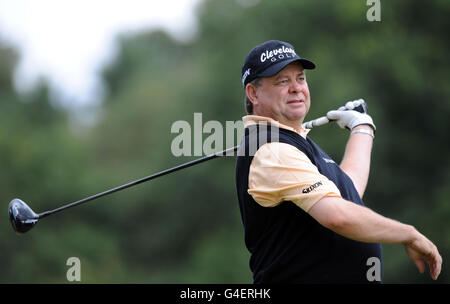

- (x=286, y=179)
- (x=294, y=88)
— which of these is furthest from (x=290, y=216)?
(x=294, y=88)

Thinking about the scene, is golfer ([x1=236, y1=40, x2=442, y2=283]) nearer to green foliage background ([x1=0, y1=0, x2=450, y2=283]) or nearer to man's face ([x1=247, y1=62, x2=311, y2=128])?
man's face ([x1=247, y1=62, x2=311, y2=128])

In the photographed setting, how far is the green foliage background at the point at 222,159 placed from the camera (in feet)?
83.4

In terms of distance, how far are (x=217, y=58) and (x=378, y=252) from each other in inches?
1064

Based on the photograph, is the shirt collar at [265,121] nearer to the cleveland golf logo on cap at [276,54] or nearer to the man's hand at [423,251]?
the cleveland golf logo on cap at [276,54]

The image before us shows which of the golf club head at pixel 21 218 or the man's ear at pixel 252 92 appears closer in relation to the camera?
the man's ear at pixel 252 92

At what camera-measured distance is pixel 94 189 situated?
32406 mm

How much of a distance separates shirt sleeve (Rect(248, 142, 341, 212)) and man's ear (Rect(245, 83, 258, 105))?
58cm

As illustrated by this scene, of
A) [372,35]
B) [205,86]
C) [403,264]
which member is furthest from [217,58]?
[403,264]

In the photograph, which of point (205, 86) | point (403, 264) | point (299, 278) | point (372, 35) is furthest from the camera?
point (205, 86)

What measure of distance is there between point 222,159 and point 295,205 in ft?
80.5

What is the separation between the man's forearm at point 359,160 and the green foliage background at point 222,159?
1772cm

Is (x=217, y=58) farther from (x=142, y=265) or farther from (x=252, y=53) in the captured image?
(x=252, y=53)

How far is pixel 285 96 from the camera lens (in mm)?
4250

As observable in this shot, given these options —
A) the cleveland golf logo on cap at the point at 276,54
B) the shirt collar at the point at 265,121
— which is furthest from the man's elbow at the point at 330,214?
the cleveland golf logo on cap at the point at 276,54
